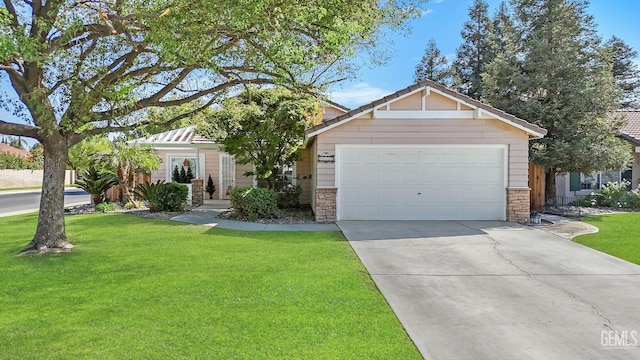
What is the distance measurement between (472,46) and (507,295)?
32615mm

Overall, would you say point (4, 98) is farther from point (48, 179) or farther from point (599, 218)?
point (599, 218)

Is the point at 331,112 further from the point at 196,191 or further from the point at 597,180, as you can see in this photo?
the point at 597,180

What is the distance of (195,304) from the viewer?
519 centimetres

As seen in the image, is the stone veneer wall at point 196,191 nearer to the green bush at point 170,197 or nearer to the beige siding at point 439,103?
the green bush at point 170,197

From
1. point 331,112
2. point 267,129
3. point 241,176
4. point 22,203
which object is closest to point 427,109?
point 267,129

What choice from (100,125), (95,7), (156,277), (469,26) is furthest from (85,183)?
(469,26)

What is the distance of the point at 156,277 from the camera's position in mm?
6496

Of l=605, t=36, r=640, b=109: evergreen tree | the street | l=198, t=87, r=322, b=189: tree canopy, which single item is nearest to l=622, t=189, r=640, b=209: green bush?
l=198, t=87, r=322, b=189: tree canopy

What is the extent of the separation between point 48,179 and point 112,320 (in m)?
5.48

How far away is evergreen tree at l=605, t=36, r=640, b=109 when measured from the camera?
32.2 meters

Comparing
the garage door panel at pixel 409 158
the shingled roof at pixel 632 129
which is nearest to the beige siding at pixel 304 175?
the garage door panel at pixel 409 158

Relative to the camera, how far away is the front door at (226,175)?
2005cm

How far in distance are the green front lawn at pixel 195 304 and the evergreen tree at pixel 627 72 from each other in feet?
113

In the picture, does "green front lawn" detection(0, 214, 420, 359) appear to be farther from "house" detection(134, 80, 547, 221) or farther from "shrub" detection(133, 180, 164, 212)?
"shrub" detection(133, 180, 164, 212)
